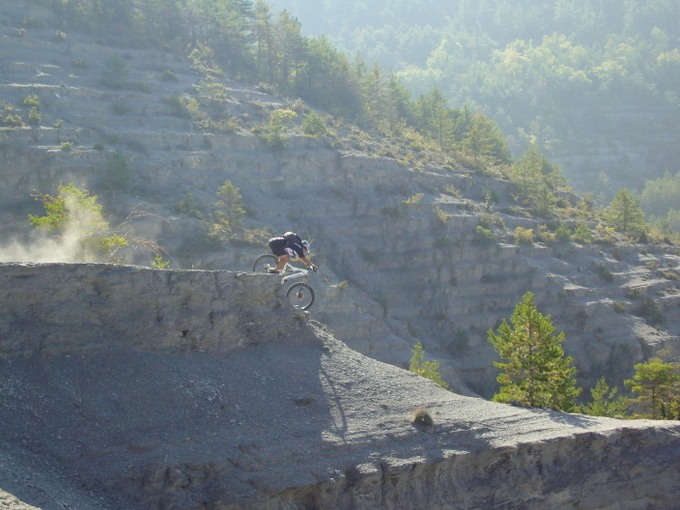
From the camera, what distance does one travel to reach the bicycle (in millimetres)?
17906

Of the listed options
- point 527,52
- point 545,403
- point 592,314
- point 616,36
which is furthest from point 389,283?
point 616,36

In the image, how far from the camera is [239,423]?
13688 millimetres

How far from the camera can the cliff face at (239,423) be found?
11.9 meters

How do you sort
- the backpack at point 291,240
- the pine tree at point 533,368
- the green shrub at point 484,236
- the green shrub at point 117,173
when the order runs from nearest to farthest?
1. the backpack at point 291,240
2. the pine tree at point 533,368
3. the green shrub at point 117,173
4. the green shrub at point 484,236

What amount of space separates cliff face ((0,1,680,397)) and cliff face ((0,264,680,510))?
18.2 meters

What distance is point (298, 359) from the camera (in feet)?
52.7

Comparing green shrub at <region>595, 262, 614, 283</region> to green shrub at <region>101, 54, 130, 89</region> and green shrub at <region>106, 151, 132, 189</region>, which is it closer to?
green shrub at <region>106, 151, 132, 189</region>

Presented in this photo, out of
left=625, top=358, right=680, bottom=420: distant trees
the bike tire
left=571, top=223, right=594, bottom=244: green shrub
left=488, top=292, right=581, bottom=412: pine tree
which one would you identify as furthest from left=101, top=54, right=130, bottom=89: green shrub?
left=625, top=358, right=680, bottom=420: distant trees

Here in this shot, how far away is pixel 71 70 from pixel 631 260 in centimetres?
3864

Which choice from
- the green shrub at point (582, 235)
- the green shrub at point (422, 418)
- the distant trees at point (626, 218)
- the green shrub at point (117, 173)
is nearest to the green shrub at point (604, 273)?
the green shrub at point (582, 235)

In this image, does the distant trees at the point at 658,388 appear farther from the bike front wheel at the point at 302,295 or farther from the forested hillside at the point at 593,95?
the forested hillside at the point at 593,95

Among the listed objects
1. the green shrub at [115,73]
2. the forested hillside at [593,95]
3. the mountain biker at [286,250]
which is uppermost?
the forested hillside at [593,95]

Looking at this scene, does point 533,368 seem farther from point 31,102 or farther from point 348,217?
point 31,102

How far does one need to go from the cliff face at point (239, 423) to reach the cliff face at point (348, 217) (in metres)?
18.2
